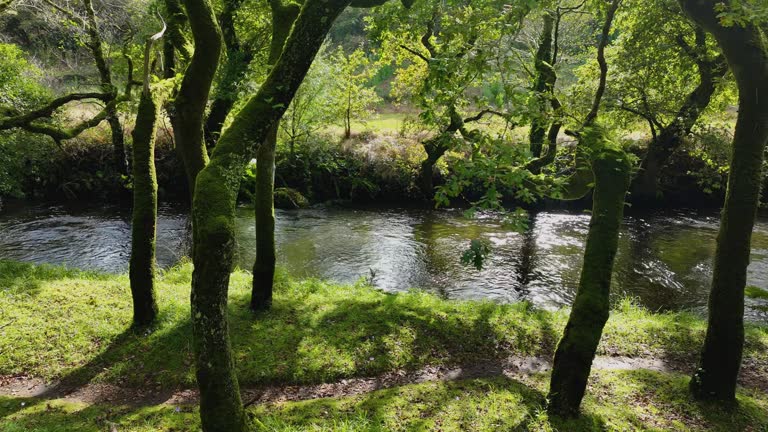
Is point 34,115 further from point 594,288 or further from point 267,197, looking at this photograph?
point 594,288

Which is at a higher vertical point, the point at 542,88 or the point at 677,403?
the point at 542,88

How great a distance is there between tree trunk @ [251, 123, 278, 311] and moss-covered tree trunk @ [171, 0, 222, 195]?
1.33 m

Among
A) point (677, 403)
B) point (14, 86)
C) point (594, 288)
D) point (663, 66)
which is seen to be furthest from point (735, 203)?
point (14, 86)

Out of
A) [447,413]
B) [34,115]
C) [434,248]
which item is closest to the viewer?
[447,413]

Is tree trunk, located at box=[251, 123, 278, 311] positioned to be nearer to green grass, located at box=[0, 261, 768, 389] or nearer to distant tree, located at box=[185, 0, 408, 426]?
green grass, located at box=[0, 261, 768, 389]

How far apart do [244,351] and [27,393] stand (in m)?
3.27

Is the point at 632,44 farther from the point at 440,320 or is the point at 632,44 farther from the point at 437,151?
the point at 440,320

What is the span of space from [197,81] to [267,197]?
2943 millimetres

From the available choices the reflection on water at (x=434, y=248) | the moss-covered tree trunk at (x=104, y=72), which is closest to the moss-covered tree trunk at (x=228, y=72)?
the reflection on water at (x=434, y=248)

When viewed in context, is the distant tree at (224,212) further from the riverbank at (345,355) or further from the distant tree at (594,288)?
the distant tree at (594,288)

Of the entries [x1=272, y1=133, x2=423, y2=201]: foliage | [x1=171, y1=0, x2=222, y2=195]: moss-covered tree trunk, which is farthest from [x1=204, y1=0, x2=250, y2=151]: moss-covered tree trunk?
[x1=272, y1=133, x2=423, y2=201]: foliage

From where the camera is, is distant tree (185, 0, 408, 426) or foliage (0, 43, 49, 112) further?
foliage (0, 43, 49, 112)

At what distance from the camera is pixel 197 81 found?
6.85 meters

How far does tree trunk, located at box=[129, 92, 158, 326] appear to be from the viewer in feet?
27.2
